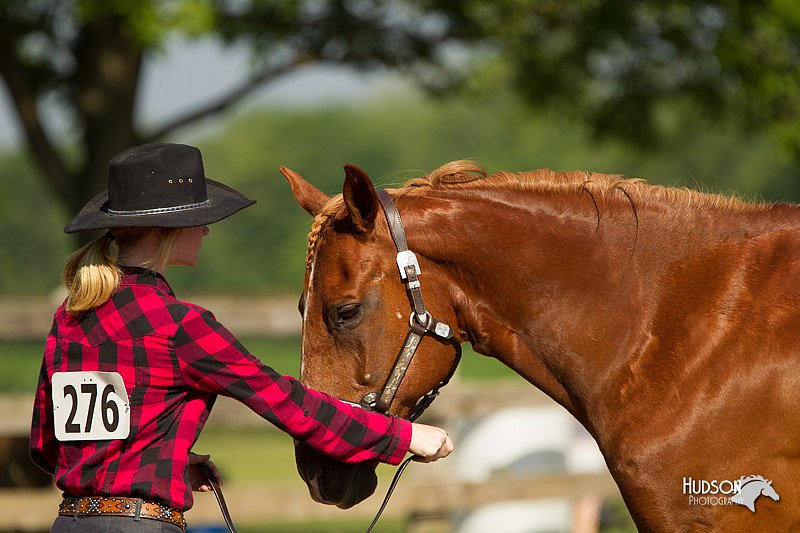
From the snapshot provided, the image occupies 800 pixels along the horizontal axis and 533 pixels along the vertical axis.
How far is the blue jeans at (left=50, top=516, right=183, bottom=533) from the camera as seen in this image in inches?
101

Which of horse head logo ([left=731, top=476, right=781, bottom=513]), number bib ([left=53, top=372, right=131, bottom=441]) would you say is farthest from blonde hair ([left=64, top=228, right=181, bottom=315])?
horse head logo ([left=731, top=476, right=781, bottom=513])

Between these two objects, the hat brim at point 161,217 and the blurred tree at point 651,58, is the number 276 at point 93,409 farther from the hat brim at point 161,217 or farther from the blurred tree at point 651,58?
the blurred tree at point 651,58

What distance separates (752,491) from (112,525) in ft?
5.78

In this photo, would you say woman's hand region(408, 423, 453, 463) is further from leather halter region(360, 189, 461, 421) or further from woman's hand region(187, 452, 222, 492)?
woman's hand region(187, 452, 222, 492)

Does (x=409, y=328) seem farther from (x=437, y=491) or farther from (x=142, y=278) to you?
(x=437, y=491)

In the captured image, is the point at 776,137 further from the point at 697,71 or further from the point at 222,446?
the point at 222,446

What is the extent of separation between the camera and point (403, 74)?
9.74m

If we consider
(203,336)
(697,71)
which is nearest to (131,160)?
(203,336)

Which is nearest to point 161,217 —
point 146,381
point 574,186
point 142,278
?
point 142,278

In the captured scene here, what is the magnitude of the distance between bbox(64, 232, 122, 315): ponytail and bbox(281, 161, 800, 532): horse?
0.69 m

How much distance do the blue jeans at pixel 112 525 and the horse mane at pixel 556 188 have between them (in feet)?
3.17

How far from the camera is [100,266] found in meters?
2.66

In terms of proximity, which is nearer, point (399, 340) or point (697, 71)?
point (399, 340)

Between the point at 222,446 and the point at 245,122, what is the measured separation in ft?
142
